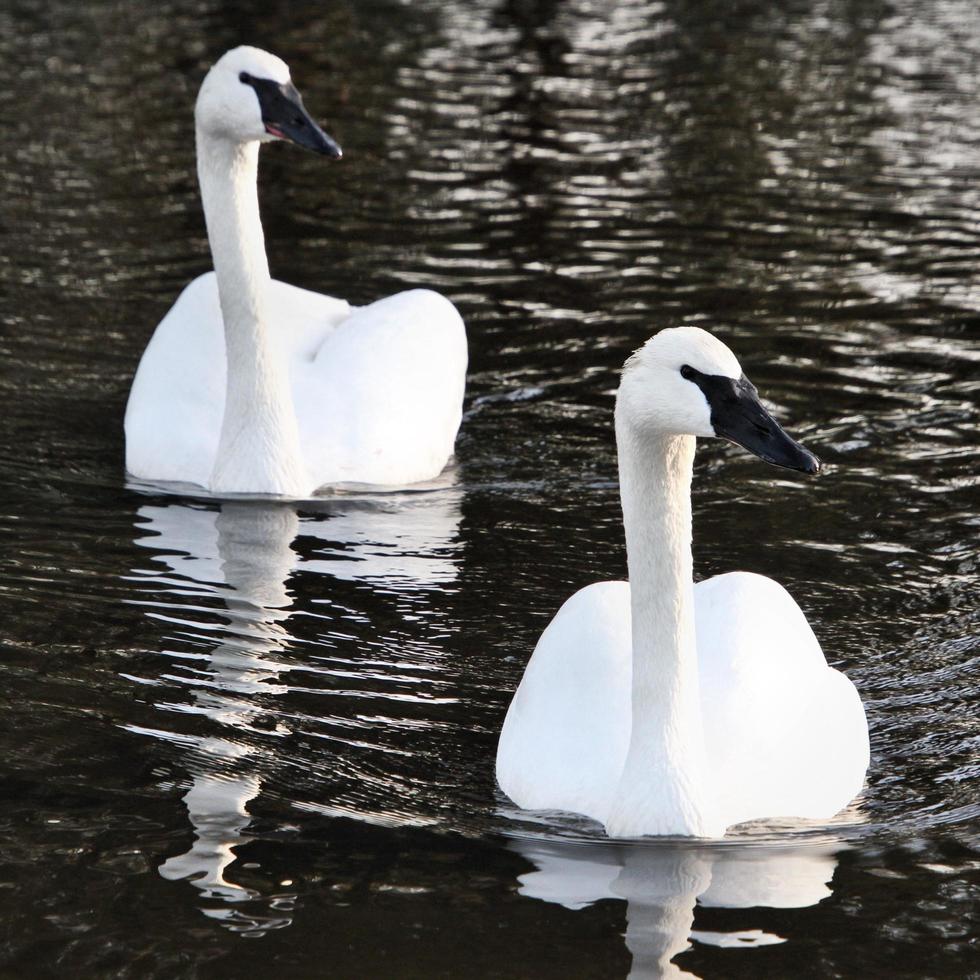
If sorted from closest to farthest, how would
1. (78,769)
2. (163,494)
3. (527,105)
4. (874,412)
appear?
(78,769) < (163,494) < (874,412) < (527,105)

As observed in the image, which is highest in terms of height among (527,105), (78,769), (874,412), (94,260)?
(527,105)

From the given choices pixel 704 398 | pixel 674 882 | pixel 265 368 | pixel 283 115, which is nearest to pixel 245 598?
pixel 265 368

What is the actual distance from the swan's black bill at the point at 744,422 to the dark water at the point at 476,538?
1217mm

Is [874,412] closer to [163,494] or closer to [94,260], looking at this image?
[163,494]

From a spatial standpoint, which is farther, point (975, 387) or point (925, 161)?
point (925, 161)

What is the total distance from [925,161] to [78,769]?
11585 millimetres

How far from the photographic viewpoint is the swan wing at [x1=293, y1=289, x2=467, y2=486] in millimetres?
10125

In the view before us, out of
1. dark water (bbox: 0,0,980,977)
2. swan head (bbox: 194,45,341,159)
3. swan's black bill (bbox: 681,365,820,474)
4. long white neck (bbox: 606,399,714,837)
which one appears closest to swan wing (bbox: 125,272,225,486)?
dark water (bbox: 0,0,980,977)

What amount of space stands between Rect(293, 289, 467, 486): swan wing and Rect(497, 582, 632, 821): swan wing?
332 cm

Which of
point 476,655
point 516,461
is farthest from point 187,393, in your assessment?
point 476,655

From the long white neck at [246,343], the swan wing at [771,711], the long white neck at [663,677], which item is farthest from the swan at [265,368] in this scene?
the long white neck at [663,677]

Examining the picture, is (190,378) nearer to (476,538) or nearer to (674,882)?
(476,538)

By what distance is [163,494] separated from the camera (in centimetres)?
1007

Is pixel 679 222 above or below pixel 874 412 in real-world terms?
above
